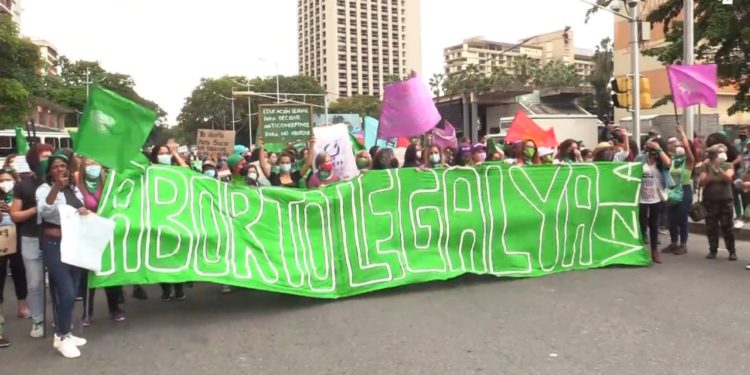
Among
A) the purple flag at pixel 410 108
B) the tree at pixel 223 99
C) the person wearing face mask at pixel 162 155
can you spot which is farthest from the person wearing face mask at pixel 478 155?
the tree at pixel 223 99

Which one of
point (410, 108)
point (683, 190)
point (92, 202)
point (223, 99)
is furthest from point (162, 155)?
point (223, 99)

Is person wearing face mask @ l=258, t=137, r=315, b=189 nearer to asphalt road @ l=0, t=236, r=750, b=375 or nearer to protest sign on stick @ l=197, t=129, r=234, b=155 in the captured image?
asphalt road @ l=0, t=236, r=750, b=375

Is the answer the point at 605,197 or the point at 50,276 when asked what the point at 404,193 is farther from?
the point at 50,276

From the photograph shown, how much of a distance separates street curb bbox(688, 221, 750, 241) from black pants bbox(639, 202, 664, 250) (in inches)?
119

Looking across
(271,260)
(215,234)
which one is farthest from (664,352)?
(215,234)

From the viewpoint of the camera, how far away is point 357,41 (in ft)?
289

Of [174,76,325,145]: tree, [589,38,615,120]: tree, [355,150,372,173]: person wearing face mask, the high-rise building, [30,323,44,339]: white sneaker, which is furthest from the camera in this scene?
the high-rise building

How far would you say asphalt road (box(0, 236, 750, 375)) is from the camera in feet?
14.9

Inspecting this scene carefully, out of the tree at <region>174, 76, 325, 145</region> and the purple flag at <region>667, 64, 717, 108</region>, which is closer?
the purple flag at <region>667, 64, 717, 108</region>

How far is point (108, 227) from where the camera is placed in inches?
204

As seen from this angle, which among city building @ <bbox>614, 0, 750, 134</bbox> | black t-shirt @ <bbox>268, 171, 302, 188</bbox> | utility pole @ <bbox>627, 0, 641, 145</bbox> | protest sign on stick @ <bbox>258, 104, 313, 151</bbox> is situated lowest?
black t-shirt @ <bbox>268, 171, 302, 188</bbox>

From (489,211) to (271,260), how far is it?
2.41m

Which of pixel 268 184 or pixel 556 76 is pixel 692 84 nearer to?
pixel 268 184

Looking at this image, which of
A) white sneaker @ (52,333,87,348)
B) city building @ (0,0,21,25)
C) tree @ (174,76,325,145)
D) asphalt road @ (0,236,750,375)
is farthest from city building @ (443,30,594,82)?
white sneaker @ (52,333,87,348)
